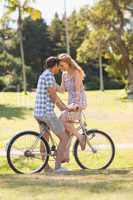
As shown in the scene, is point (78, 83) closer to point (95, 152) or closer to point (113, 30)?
point (95, 152)

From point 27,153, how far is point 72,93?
4.05ft

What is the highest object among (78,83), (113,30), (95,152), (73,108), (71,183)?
(113,30)

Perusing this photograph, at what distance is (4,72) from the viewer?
2758 inches

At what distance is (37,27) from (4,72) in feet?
43.9

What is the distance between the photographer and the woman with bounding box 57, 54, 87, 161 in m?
9.61

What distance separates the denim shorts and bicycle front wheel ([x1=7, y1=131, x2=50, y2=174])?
0.18m

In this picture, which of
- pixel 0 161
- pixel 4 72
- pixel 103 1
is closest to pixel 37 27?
pixel 4 72

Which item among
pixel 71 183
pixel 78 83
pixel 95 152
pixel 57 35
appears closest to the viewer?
pixel 71 183

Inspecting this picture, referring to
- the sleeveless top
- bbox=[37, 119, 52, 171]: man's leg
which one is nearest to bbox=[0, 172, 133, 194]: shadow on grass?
bbox=[37, 119, 52, 171]: man's leg

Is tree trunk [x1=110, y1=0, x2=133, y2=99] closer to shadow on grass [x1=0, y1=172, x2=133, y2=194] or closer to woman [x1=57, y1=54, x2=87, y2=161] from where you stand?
woman [x1=57, y1=54, x2=87, y2=161]

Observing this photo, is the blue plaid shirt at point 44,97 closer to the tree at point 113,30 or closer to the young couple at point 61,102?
the young couple at point 61,102

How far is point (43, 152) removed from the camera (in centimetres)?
941

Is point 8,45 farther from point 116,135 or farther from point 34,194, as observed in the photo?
point 34,194

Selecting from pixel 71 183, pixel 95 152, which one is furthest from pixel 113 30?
pixel 71 183
